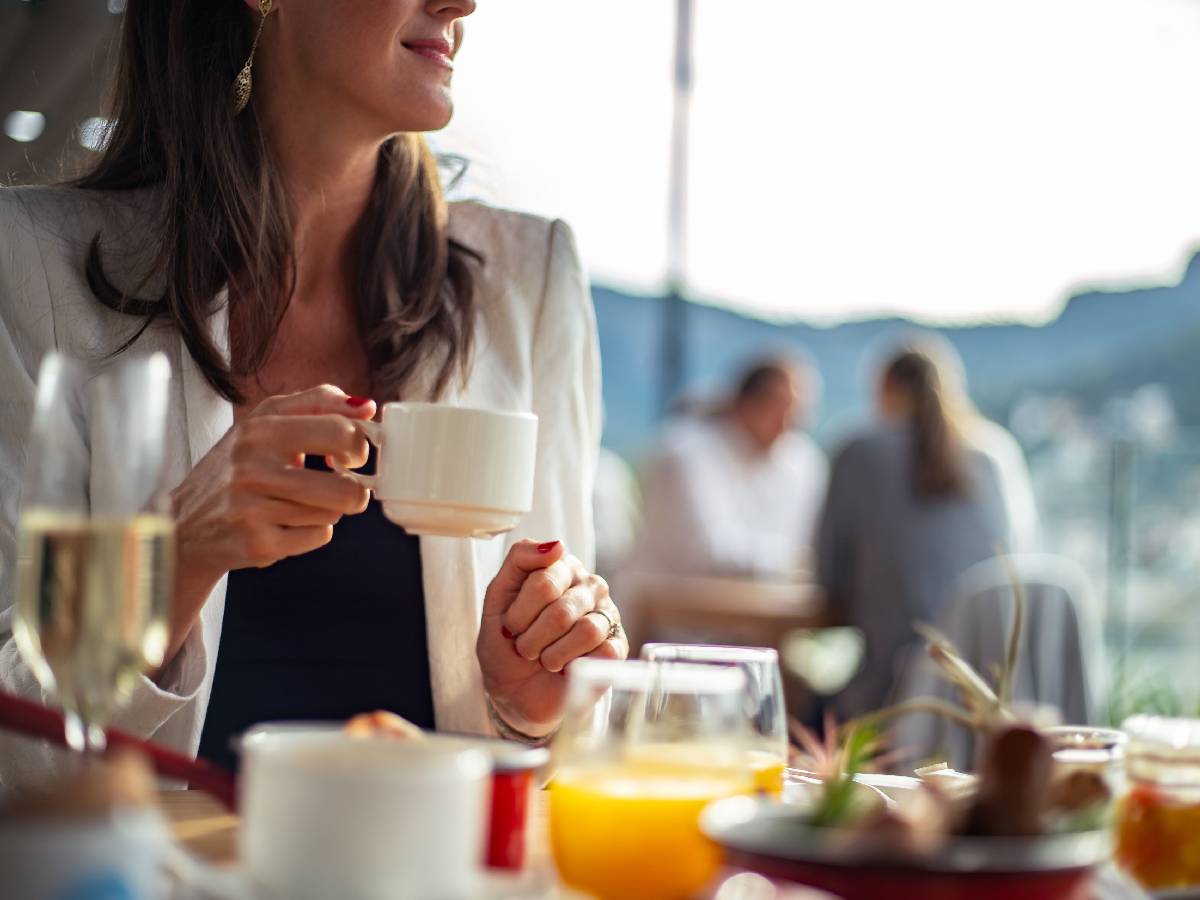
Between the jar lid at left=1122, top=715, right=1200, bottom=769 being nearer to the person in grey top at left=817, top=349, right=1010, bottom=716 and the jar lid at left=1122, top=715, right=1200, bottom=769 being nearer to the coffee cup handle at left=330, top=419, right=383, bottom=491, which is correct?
the coffee cup handle at left=330, top=419, right=383, bottom=491

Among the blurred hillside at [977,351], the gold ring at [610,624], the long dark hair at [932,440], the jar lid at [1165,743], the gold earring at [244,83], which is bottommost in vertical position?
the jar lid at [1165,743]

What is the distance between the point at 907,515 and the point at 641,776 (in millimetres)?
3120

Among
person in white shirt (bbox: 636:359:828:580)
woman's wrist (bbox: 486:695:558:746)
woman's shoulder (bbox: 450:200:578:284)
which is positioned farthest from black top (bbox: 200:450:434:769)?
person in white shirt (bbox: 636:359:828:580)

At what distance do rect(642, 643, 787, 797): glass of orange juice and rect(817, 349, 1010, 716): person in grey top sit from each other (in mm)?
2927

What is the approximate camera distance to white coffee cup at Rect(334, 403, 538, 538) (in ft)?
3.12

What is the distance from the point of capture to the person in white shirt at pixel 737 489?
17.4 feet

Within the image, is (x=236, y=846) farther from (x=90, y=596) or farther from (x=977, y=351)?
(x=977, y=351)

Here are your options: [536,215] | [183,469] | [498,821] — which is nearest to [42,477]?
[498,821]

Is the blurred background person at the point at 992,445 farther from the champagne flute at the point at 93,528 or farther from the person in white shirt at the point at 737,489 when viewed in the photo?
the champagne flute at the point at 93,528

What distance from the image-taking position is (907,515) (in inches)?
145

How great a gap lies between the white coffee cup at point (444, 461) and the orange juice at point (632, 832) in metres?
0.32

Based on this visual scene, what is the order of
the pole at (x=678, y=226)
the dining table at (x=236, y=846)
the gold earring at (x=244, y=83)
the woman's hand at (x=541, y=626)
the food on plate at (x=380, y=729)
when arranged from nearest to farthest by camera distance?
the dining table at (x=236, y=846)
the food on plate at (x=380, y=729)
the woman's hand at (x=541, y=626)
the gold earring at (x=244, y=83)
the pole at (x=678, y=226)

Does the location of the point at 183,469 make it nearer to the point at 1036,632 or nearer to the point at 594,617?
the point at 594,617

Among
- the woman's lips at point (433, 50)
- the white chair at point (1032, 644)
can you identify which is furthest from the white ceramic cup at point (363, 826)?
the white chair at point (1032, 644)
